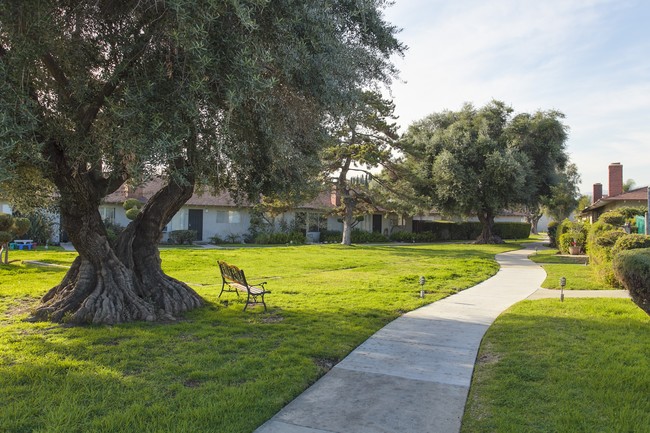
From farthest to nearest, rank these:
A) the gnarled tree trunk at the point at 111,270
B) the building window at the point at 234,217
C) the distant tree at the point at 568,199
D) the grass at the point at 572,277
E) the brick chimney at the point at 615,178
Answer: the distant tree at the point at 568,199, the building window at the point at 234,217, the brick chimney at the point at 615,178, the grass at the point at 572,277, the gnarled tree trunk at the point at 111,270

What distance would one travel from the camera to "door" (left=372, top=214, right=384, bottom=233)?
1622 inches

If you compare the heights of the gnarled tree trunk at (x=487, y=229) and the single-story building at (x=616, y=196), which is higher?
the single-story building at (x=616, y=196)

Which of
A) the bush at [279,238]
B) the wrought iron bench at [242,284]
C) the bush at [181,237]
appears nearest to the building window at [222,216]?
the bush at [279,238]

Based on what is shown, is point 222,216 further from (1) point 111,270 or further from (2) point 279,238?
(1) point 111,270

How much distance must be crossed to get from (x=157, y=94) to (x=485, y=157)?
96.1 ft

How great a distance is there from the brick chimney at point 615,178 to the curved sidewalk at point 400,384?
28227mm

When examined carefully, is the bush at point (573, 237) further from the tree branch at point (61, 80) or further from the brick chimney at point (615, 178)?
the tree branch at point (61, 80)

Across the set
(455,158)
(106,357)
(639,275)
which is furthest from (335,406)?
(455,158)

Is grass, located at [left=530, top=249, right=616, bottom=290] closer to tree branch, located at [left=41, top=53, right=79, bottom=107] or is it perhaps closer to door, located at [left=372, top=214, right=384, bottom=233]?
tree branch, located at [left=41, top=53, right=79, bottom=107]

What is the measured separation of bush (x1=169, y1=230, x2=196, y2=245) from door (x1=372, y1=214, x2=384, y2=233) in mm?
16918

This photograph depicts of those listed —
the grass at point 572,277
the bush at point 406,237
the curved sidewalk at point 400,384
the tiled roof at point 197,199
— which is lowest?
the curved sidewalk at point 400,384

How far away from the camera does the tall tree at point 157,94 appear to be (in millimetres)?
5117

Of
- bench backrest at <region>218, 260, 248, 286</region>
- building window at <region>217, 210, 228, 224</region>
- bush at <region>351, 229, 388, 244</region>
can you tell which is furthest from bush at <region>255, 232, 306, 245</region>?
bench backrest at <region>218, 260, 248, 286</region>

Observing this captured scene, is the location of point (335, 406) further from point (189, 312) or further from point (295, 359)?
point (189, 312)
